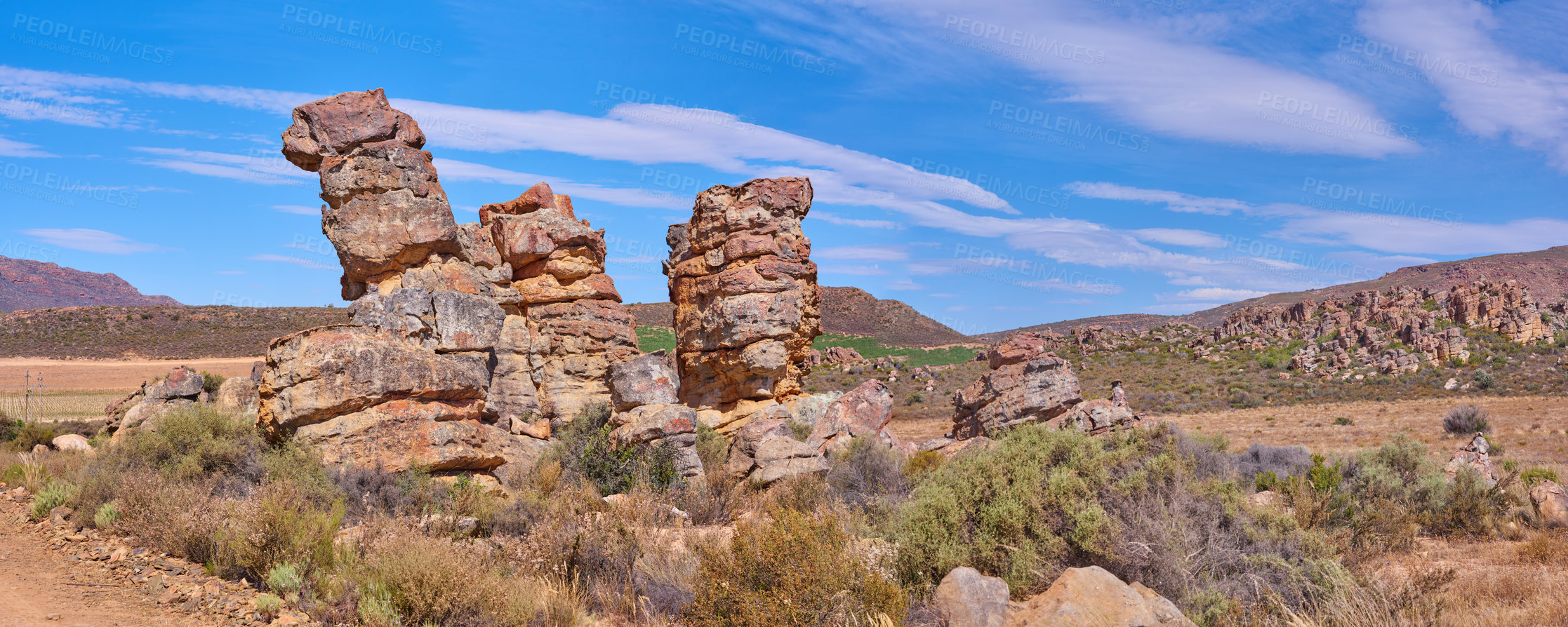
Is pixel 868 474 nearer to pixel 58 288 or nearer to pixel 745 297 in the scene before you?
pixel 745 297

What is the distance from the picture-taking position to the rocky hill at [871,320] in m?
74.1

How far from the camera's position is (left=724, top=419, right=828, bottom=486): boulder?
11703 millimetres

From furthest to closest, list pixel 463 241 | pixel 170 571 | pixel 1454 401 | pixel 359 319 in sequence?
pixel 1454 401 → pixel 463 241 → pixel 359 319 → pixel 170 571

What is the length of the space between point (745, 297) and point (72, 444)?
47.4 feet

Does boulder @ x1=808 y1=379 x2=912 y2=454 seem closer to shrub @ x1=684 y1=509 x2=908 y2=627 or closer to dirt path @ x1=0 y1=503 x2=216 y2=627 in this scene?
shrub @ x1=684 y1=509 x2=908 y2=627

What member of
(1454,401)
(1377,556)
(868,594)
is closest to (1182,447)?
(1377,556)

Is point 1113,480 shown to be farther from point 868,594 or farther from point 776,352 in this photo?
point 776,352

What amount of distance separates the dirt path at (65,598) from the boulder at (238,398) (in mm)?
3215

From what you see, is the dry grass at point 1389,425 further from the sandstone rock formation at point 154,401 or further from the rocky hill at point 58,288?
the rocky hill at point 58,288

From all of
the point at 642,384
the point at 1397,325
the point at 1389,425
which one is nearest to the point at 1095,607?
the point at 642,384

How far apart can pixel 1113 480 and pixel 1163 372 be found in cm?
3833

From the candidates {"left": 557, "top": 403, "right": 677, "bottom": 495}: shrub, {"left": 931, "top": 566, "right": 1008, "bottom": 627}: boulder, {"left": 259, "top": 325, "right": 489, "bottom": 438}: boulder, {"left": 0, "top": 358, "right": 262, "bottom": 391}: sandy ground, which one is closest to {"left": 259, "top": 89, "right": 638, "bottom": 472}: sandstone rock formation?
{"left": 259, "top": 325, "right": 489, "bottom": 438}: boulder

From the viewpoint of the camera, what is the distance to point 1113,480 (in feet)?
23.8

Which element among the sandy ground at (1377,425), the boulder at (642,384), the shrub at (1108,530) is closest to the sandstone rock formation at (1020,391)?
the sandy ground at (1377,425)
